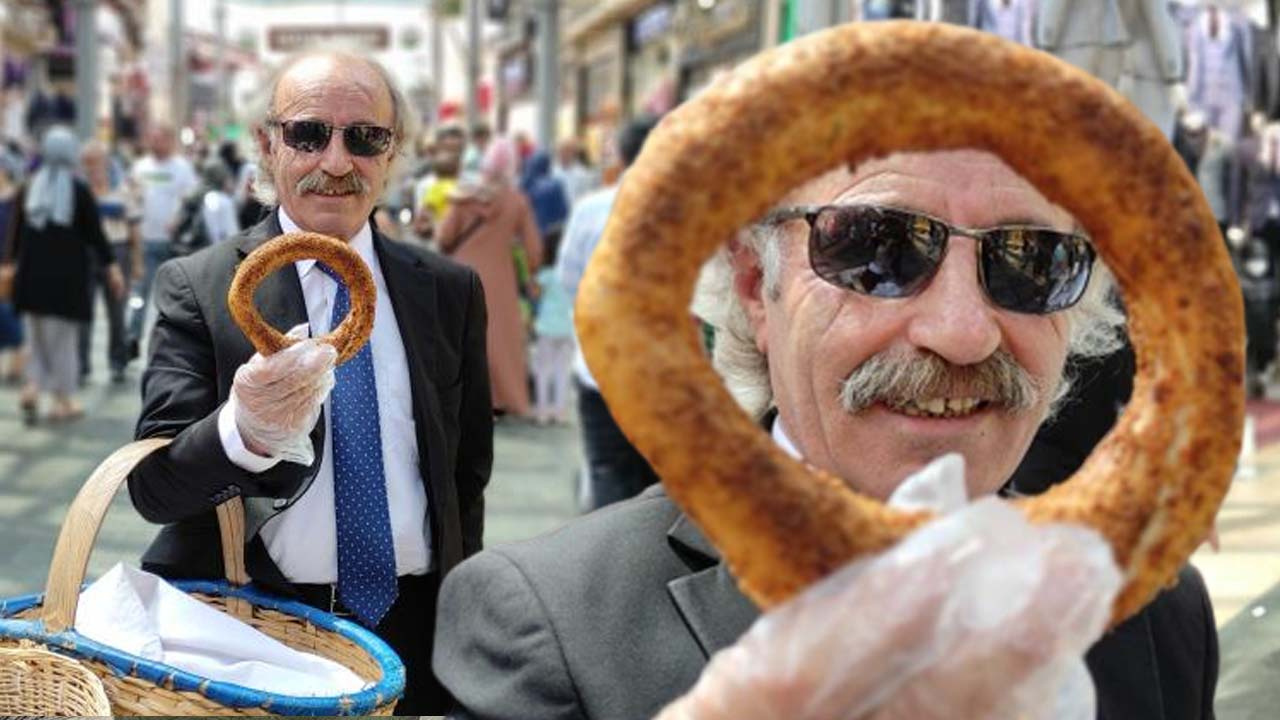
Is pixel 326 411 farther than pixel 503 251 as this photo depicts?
No

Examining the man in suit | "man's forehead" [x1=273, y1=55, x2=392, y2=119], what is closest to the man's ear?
the man in suit

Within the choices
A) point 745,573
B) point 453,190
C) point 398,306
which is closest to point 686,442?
point 745,573

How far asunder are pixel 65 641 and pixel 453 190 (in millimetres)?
5363

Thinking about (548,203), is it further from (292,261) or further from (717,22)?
(717,22)

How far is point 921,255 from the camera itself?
5.08 ft

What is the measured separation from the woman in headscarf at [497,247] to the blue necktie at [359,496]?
392 cm

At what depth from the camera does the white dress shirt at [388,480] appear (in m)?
2.60

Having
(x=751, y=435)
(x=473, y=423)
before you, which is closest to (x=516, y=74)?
(x=473, y=423)

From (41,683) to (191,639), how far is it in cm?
22

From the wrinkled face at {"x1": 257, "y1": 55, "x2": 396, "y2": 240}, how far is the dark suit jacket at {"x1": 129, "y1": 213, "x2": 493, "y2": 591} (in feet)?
0.28

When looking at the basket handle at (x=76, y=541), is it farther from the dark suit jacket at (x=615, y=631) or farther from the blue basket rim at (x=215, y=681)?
the dark suit jacket at (x=615, y=631)

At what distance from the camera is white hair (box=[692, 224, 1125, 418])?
71.8 inches

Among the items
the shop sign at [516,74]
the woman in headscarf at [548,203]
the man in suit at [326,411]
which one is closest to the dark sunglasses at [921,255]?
the man in suit at [326,411]

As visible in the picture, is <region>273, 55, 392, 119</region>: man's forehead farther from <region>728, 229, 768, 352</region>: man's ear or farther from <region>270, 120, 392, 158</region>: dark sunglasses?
<region>728, 229, 768, 352</region>: man's ear
